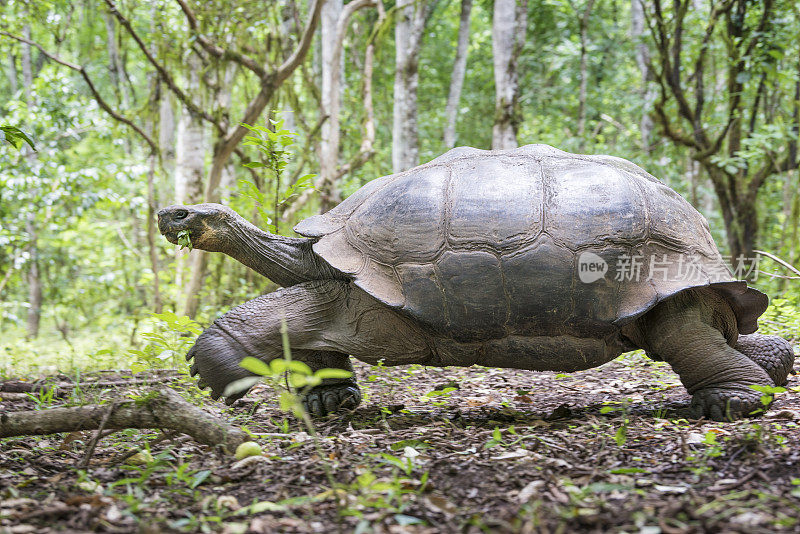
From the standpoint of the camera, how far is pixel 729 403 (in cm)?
380

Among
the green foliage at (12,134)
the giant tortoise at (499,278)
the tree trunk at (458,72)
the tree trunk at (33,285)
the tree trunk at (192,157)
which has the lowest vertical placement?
the tree trunk at (33,285)

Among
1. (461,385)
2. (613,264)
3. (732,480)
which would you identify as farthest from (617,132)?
(732,480)

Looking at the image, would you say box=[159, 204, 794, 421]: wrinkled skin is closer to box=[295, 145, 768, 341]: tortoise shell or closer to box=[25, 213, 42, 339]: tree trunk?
box=[295, 145, 768, 341]: tortoise shell

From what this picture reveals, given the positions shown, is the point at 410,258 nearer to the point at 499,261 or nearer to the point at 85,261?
the point at 499,261

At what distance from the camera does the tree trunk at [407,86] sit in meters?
9.52

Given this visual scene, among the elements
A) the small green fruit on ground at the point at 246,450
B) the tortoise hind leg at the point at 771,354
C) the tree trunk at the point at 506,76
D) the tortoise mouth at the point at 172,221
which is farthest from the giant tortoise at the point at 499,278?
the tree trunk at the point at 506,76

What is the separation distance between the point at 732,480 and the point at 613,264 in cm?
140

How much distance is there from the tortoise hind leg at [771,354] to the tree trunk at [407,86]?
5.68m

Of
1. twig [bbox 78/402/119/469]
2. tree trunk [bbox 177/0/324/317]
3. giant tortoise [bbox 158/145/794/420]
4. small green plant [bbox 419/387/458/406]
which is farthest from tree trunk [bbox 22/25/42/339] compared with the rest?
twig [bbox 78/402/119/469]

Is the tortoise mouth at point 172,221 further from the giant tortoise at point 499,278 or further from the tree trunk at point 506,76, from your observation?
the tree trunk at point 506,76

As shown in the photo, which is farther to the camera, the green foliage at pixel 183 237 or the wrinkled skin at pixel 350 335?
the green foliage at pixel 183 237

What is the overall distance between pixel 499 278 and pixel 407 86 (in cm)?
655

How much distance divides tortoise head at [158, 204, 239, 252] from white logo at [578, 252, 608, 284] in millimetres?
2201

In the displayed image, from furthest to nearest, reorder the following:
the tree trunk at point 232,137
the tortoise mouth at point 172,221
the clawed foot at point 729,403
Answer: the tree trunk at point 232,137 < the tortoise mouth at point 172,221 < the clawed foot at point 729,403
